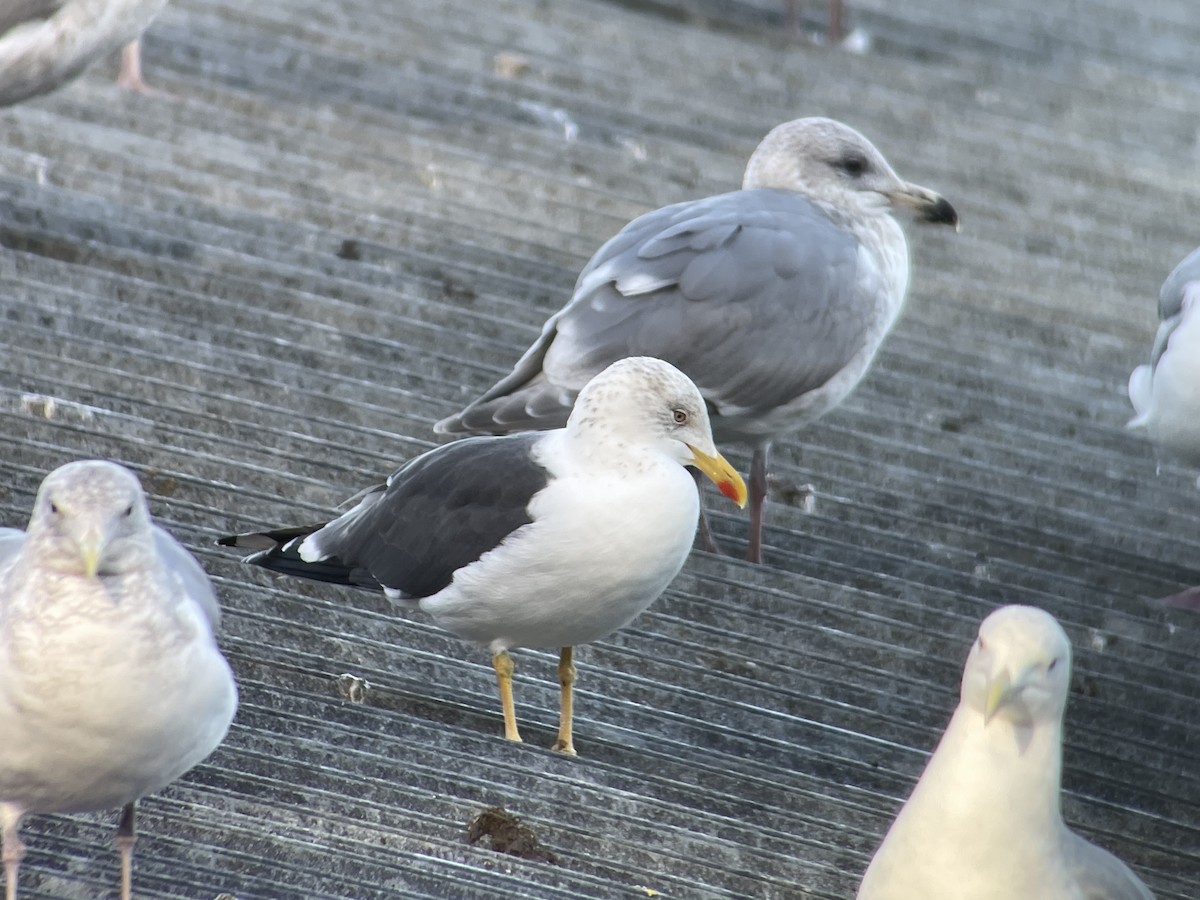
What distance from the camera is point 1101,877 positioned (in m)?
3.20

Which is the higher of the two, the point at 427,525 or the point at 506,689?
the point at 427,525

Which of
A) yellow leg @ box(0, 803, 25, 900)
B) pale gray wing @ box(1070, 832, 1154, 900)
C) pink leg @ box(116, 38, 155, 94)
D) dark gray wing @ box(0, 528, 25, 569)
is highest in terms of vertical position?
pale gray wing @ box(1070, 832, 1154, 900)

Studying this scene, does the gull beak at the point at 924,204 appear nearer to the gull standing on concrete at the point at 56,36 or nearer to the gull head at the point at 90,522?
the gull standing on concrete at the point at 56,36

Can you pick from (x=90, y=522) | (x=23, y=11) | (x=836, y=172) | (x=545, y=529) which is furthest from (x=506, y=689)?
(x=23, y=11)

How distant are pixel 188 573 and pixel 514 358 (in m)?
2.41

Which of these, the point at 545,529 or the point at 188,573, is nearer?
the point at 188,573

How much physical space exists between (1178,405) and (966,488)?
703 mm

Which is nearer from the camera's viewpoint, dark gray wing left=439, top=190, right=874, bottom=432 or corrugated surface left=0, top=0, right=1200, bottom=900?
corrugated surface left=0, top=0, right=1200, bottom=900

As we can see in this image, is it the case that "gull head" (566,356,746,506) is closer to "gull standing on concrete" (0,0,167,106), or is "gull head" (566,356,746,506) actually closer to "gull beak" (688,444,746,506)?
"gull beak" (688,444,746,506)

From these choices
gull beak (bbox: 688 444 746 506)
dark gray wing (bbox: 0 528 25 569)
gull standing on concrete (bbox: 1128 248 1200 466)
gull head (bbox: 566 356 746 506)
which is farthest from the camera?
gull standing on concrete (bbox: 1128 248 1200 466)

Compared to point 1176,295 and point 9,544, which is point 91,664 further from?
point 1176,295

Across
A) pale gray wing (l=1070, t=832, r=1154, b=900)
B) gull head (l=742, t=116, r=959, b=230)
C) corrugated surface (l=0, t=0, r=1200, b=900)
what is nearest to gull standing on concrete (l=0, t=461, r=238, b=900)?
corrugated surface (l=0, t=0, r=1200, b=900)

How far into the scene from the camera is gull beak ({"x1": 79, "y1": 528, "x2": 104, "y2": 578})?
3.04 m

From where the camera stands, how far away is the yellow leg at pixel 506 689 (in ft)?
13.4
